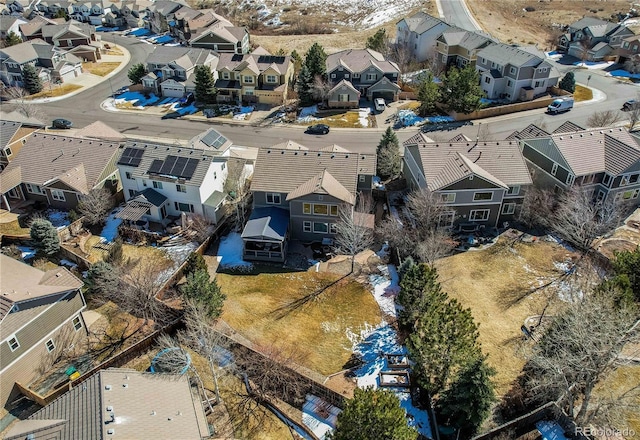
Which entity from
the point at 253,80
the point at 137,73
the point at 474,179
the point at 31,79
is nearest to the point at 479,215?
the point at 474,179

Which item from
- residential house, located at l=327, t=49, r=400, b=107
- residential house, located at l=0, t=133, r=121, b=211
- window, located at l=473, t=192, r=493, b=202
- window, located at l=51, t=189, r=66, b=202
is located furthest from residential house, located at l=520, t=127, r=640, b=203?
window, located at l=51, t=189, r=66, b=202

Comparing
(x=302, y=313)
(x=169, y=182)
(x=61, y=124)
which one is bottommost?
(x=302, y=313)

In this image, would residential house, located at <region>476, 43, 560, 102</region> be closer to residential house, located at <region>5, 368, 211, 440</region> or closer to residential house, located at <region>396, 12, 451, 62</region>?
residential house, located at <region>396, 12, 451, 62</region>

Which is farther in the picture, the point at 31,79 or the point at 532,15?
the point at 532,15

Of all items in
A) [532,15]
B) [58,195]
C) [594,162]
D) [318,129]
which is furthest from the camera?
[532,15]

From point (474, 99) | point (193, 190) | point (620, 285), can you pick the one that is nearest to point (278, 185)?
point (193, 190)

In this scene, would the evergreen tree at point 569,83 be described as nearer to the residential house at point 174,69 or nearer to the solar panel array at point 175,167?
the residential house at point 174,69

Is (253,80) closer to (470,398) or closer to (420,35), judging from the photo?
(420,35)

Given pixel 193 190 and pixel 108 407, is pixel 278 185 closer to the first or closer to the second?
pixel 193 190
